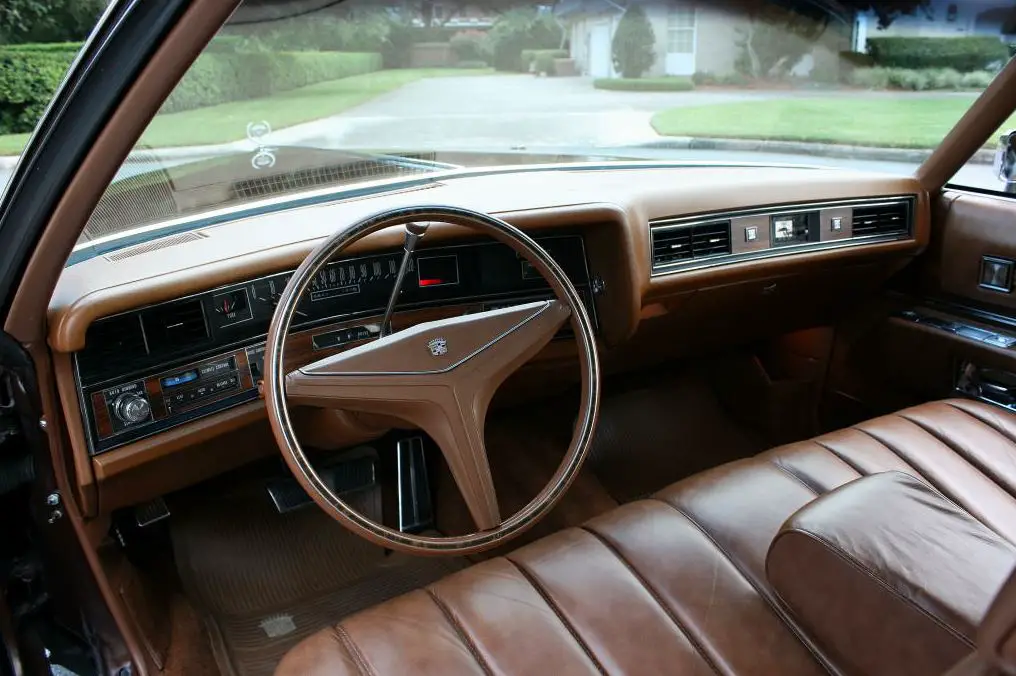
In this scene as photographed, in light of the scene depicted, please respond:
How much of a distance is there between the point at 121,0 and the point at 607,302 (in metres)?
1.50

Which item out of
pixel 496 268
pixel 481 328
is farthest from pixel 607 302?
pixel 481 328

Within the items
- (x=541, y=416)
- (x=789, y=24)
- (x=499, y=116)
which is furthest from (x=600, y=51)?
(x=541, y=416)

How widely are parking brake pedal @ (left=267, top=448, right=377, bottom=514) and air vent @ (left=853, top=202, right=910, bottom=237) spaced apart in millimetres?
1662

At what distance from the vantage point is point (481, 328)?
183cm

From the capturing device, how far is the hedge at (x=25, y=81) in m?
1.40

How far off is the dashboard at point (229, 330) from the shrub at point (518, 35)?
72cm

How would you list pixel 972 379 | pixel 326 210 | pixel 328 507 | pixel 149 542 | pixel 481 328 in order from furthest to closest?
pixel 972 379
pixel 149 542
pixel 326 210
pixel 481 328
pixel 328 507

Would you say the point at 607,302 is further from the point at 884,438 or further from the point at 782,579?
the point at 782,579

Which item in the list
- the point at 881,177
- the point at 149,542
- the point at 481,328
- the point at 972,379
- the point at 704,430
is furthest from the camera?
the point at 704,430

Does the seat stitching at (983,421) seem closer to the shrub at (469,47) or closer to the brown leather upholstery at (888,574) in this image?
the brown leather upholstery at (888,574)

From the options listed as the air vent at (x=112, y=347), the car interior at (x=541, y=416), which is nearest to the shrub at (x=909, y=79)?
the car interior at (x=541, y=416)

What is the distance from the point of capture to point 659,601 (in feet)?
4.78

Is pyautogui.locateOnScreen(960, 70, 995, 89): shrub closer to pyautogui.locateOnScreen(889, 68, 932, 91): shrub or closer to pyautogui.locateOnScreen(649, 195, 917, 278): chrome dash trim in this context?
pyautogui.locateOnScreen(889, 68, 932, 91): shrub

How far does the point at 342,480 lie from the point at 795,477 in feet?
4.43
